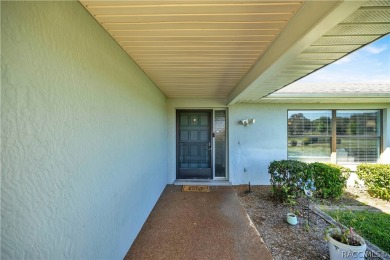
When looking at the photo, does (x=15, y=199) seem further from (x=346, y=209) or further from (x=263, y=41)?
(x=346, y=209)

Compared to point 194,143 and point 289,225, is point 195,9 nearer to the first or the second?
point 289,225

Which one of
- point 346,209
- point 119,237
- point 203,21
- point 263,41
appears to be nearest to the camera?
point 203,21

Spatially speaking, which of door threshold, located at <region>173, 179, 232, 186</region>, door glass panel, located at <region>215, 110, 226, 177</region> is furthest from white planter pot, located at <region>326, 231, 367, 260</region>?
door glass panel, located at <region>215, 110, 226, 177</region>

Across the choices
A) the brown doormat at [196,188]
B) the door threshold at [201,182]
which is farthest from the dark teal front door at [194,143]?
the brown doormat at [196,188]

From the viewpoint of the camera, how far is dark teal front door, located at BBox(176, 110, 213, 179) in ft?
19.2

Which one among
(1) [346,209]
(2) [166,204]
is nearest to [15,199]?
(2) [166,204]

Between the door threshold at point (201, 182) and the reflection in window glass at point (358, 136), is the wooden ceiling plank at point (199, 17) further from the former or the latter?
the reflection in window glass at point (358, 136)

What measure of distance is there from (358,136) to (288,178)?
3.29 m

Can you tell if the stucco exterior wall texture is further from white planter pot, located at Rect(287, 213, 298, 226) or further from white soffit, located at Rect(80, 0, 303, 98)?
white planter pot, located at Rect(287, 213, 298, 226)

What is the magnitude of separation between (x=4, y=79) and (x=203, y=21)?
1500 millimetres

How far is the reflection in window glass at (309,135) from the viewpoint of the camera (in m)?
5.64

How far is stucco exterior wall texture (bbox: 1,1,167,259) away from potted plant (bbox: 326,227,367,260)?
2.67 m

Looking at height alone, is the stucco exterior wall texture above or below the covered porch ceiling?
Result: below

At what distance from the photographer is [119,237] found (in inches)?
88.6
